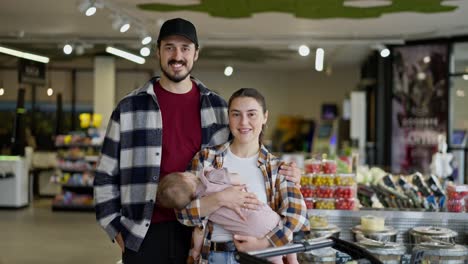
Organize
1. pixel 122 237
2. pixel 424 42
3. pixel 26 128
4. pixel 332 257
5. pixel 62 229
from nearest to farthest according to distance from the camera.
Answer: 1. pixel 122 237
2. pixel 332 257
3. pixel 62 229
4. pixel 424 42
5. pixel 26 128

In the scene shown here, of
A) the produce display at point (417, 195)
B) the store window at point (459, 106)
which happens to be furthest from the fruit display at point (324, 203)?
the store window at point (459, 106)

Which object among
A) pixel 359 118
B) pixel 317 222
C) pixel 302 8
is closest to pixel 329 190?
pixel 317 222

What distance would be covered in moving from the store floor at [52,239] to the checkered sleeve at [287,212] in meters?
5.56

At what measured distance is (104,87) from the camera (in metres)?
14.9

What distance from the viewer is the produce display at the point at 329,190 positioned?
4.66 meters

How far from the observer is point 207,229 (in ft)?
8.89

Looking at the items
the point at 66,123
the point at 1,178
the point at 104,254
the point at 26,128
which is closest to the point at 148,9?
the point at 104,254

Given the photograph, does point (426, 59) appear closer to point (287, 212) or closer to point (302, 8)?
point (302, 8)

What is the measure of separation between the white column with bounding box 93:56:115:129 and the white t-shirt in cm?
1243

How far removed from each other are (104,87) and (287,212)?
12.8 metres

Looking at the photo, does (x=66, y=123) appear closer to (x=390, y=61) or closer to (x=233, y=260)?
(x=390, y=61)

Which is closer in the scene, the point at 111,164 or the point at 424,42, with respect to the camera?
the point at 111,164

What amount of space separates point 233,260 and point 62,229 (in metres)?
8.53

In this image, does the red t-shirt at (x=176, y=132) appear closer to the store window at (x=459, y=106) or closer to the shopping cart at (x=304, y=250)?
the shopping cart at (x=304, y=250)
